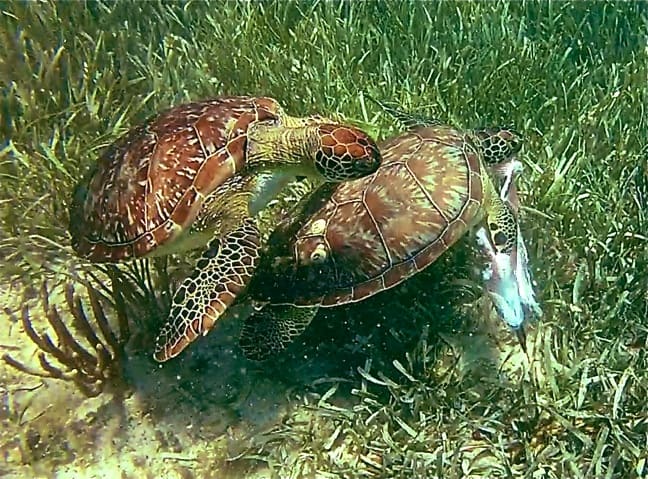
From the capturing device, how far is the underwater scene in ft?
6.93

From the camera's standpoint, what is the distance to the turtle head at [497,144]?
2.71 m

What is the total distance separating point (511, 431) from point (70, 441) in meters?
1.51

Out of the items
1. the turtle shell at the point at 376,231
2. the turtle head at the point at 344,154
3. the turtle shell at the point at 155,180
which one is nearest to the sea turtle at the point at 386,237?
the turtle shell at the point at 376,231

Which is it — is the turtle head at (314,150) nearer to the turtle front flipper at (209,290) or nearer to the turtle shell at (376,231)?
the turtle shell at (376,231)

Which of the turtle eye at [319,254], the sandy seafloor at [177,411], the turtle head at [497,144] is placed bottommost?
the sandy seafloor at [177,411]

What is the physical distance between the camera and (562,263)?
2625 millimetres

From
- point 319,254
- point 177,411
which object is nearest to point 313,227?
point 319,254

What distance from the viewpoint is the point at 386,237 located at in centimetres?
219

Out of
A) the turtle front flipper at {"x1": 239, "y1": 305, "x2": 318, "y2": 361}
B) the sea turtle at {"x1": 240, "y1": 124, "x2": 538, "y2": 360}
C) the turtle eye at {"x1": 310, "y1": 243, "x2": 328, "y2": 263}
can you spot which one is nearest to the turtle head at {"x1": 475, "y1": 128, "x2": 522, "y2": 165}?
the sea turtle at {"x1": 240, "y1": 124, "x2": 538, "y2": 360}

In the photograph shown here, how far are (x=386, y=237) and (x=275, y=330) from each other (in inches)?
20.6

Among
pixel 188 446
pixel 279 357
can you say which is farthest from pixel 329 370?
pixel 188 446

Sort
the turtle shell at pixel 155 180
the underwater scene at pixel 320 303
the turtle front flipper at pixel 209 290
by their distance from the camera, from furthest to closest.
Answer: the turtle shell at pixel 155 180 → the underwater scene at pixel 320 303 → the turtle front flipper at pixel 209 290

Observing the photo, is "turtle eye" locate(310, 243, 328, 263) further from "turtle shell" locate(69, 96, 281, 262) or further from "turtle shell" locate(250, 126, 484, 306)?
"turtle shell" locate(69, 96, 281, 262)

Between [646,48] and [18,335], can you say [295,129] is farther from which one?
[646,48]
